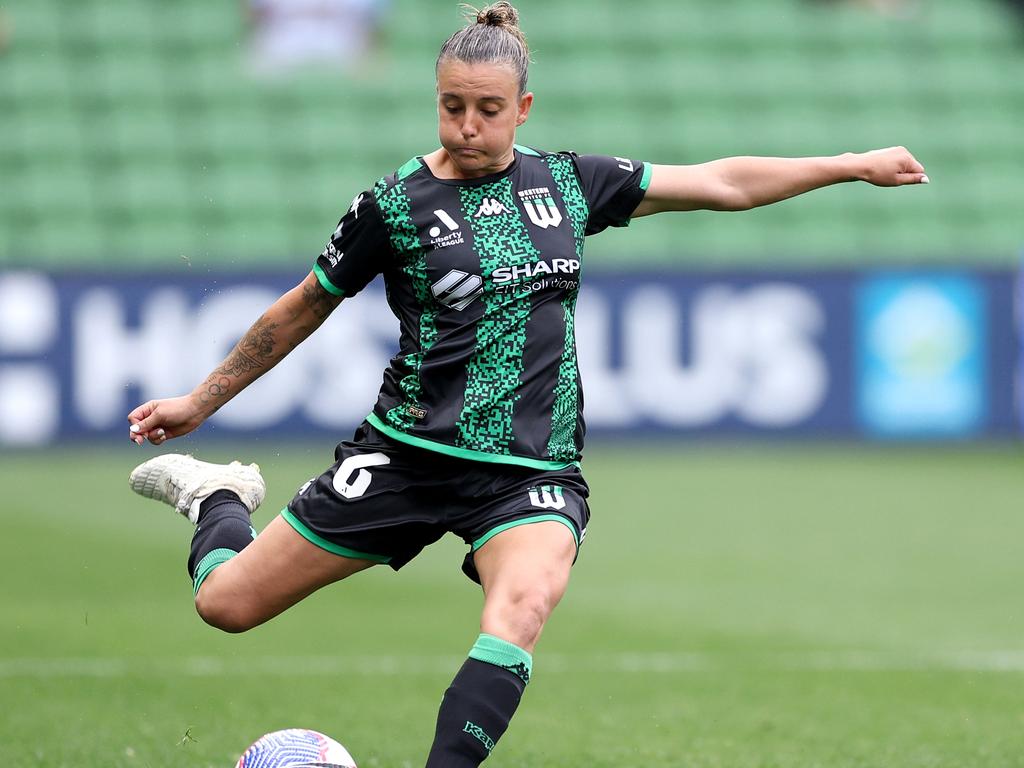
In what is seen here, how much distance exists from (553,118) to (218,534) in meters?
13.4

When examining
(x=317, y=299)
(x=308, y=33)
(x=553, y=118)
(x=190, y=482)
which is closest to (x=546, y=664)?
(x=190, y=482)

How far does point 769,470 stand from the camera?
13.6m

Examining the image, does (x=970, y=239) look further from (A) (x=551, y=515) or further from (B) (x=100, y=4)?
(A) (x=551, y=515)

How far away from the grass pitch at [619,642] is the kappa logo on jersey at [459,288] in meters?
1.52

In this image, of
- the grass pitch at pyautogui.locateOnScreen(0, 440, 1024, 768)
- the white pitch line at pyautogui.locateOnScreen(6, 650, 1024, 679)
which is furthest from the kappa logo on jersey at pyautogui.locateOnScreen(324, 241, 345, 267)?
the white pitch line at pyautogui.locateOnScreen(6, 650, 1024, 679)

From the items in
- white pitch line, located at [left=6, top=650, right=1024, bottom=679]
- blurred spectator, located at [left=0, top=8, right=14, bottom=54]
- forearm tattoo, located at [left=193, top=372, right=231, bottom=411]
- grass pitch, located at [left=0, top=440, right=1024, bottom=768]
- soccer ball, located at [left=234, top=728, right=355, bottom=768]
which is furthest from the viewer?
blurred spectator, located at [left=0, top=8, right=14, bottom=54]

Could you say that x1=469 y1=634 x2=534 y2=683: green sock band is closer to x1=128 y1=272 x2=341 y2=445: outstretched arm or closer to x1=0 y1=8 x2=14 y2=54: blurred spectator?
x1=128 y1=272 x2=341 y2=445: outstretched arm

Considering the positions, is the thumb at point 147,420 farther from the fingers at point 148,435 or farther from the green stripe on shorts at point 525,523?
the green stripe on shorts at point 525,523

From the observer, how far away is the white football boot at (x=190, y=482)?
5.23 metres

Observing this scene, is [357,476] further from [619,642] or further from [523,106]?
[619,642]

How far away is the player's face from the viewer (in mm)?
4277

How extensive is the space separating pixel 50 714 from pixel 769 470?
8564 millimetres

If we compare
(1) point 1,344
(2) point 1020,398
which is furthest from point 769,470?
(1) point 1,344

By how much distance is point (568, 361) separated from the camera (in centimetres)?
447
